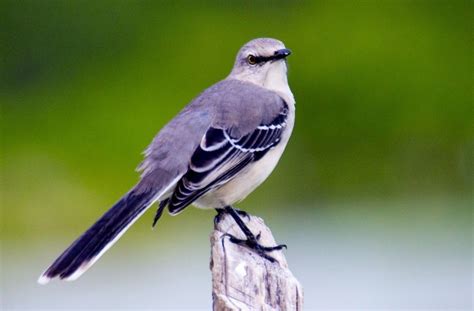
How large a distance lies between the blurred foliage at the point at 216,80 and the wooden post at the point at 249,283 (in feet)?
19.7

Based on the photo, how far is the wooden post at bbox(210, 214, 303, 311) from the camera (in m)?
5.92

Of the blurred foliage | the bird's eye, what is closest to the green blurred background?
the blurred foliage

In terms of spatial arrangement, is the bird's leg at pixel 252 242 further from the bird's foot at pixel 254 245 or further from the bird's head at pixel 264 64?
the bird's head at pixel 264 64

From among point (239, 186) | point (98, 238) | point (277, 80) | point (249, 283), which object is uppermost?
point (277, 80)

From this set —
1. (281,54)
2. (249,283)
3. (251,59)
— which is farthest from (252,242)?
(251,59)

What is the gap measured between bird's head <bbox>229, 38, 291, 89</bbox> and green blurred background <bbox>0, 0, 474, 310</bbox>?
3.07 metres

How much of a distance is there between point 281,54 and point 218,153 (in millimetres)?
1098

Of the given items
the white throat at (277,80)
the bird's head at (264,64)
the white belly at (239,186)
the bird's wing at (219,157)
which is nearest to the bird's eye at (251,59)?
the bird's head at (264,64)

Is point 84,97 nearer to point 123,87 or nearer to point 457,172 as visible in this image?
point 123,87

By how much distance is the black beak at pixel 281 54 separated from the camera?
8.34 meters

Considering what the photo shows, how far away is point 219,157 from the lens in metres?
7.61

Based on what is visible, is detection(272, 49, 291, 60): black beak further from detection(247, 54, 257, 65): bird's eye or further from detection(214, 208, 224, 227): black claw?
detection(214, 208, 224, 227): black claw

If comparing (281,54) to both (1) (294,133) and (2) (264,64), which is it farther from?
(1) (294,133)

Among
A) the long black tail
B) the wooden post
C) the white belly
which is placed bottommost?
the wooden post
